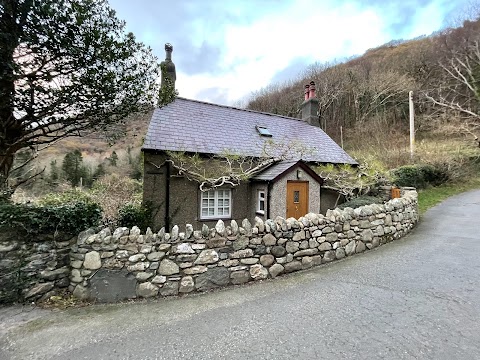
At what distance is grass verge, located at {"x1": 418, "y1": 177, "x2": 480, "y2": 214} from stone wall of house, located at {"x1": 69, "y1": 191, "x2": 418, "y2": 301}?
8456mm

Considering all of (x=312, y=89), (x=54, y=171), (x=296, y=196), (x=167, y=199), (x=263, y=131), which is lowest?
(x=167, y=199)

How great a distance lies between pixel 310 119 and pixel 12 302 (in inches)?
644

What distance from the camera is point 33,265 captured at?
14.5ft

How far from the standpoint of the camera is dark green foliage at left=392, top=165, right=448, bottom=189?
573 inches

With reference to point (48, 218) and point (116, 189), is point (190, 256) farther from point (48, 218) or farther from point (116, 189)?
point (116, 189)

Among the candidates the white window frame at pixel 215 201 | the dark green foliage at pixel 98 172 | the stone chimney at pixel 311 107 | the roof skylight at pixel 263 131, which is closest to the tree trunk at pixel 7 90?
the white window frame at pixel 215 201

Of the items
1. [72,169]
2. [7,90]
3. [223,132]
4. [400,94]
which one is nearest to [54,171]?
[72,169]

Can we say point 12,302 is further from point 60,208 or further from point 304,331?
point 304,331

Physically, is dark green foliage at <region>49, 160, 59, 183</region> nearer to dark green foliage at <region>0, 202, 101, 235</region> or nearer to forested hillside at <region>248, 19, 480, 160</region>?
dark green foliage at <region>0, 202, 101, 235</region>

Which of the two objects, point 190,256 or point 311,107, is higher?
point 311,107

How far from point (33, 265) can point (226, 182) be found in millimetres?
6694

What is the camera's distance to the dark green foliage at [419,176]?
1455 cm

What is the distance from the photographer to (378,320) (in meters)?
3.50

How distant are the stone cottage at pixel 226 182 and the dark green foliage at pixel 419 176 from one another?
4396mm
